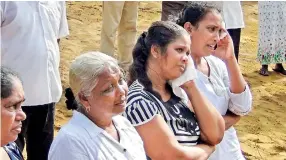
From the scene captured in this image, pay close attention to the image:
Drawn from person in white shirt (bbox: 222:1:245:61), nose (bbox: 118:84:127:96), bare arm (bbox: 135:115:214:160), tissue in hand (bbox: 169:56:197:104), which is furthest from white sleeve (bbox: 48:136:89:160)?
person in white shirt (bbox: 222:1:245:61)

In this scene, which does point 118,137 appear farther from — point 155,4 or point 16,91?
point 155,4

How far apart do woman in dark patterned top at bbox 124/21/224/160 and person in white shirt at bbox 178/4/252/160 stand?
322 mm

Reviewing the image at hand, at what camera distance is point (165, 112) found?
2.94m

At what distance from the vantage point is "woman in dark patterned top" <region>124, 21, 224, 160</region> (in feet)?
9.25

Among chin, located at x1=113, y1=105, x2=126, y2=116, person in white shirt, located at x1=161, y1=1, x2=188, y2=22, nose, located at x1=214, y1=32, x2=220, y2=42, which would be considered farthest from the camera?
person in white shirt, located at x1=161, y1=1, x2=188, y2=22

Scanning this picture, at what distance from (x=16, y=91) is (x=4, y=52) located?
1.25 m

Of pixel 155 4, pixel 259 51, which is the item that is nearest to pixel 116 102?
pixel 259 51

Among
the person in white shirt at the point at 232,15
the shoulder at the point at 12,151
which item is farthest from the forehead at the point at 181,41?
the person in white shirt at the point at 232,15

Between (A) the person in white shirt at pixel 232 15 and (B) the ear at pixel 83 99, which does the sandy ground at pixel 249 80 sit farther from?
(B) the ear at pixel 83 99

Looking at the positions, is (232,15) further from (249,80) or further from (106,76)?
(106,76)

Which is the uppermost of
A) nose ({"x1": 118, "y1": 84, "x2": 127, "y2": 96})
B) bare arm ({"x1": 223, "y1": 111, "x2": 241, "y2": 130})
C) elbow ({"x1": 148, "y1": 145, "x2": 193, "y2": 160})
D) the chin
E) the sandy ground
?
nose ({"x1": 118, "y1": 84, "x2": 127, "y2": 96})

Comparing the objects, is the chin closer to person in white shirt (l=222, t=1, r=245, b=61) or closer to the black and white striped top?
the black and white striped top

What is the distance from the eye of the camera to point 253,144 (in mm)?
5867

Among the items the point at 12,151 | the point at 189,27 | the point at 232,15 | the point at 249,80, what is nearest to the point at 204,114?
the point at 189,27
